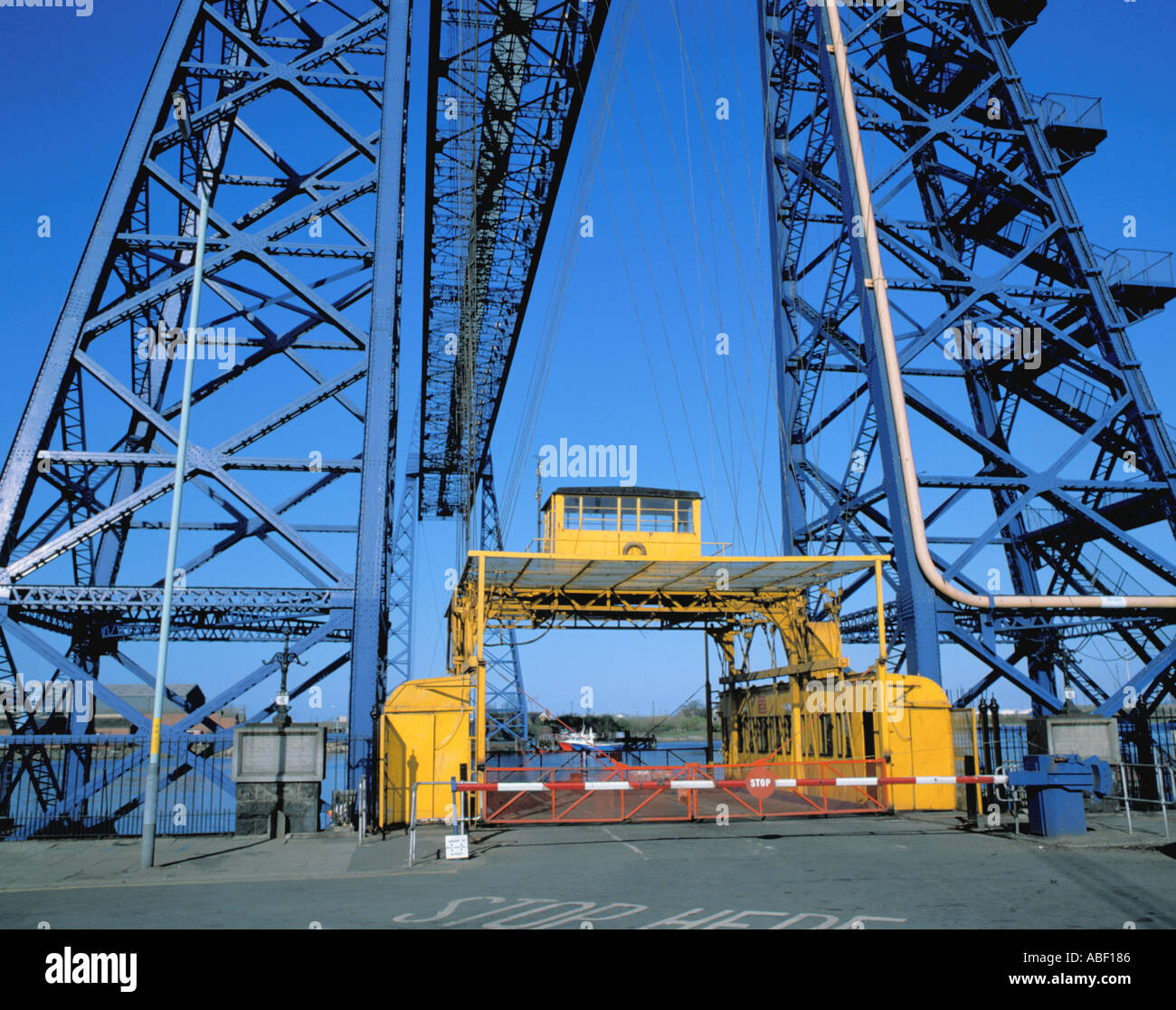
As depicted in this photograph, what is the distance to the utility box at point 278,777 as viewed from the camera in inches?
645

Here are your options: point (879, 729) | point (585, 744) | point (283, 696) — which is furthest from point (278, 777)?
point (585, 744)

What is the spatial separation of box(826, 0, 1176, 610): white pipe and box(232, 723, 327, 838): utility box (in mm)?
14559

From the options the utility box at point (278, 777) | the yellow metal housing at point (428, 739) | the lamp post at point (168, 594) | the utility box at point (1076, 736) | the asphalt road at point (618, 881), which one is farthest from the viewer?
the utility box at point (1076, 736)

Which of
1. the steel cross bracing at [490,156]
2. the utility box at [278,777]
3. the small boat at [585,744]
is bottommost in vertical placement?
the small boat at [585,744]

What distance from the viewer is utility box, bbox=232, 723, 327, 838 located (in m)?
16.4

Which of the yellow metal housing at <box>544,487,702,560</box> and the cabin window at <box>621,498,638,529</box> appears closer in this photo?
the yellow metal housing at <box>544,487,702,560</box>

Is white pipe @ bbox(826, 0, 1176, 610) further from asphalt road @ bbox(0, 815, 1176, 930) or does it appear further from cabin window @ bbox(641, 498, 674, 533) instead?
asphalt road @ bbox(0, 815, 1176, 930)

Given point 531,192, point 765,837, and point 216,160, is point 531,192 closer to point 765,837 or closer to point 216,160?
point 216,160

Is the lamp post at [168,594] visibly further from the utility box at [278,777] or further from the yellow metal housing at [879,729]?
the yellow metal housing at [879,729]

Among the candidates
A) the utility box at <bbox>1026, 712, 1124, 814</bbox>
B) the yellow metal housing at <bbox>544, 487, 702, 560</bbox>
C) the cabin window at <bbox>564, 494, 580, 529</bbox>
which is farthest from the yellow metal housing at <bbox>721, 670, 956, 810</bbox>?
the cabin window at <bbox>564, 494, 580, 529</bbox>

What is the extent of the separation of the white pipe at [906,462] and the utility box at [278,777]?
573 inches

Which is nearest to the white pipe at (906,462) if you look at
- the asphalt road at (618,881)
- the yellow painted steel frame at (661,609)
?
the yellow painted steel frame at (661,609)

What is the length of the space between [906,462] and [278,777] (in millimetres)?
16067
